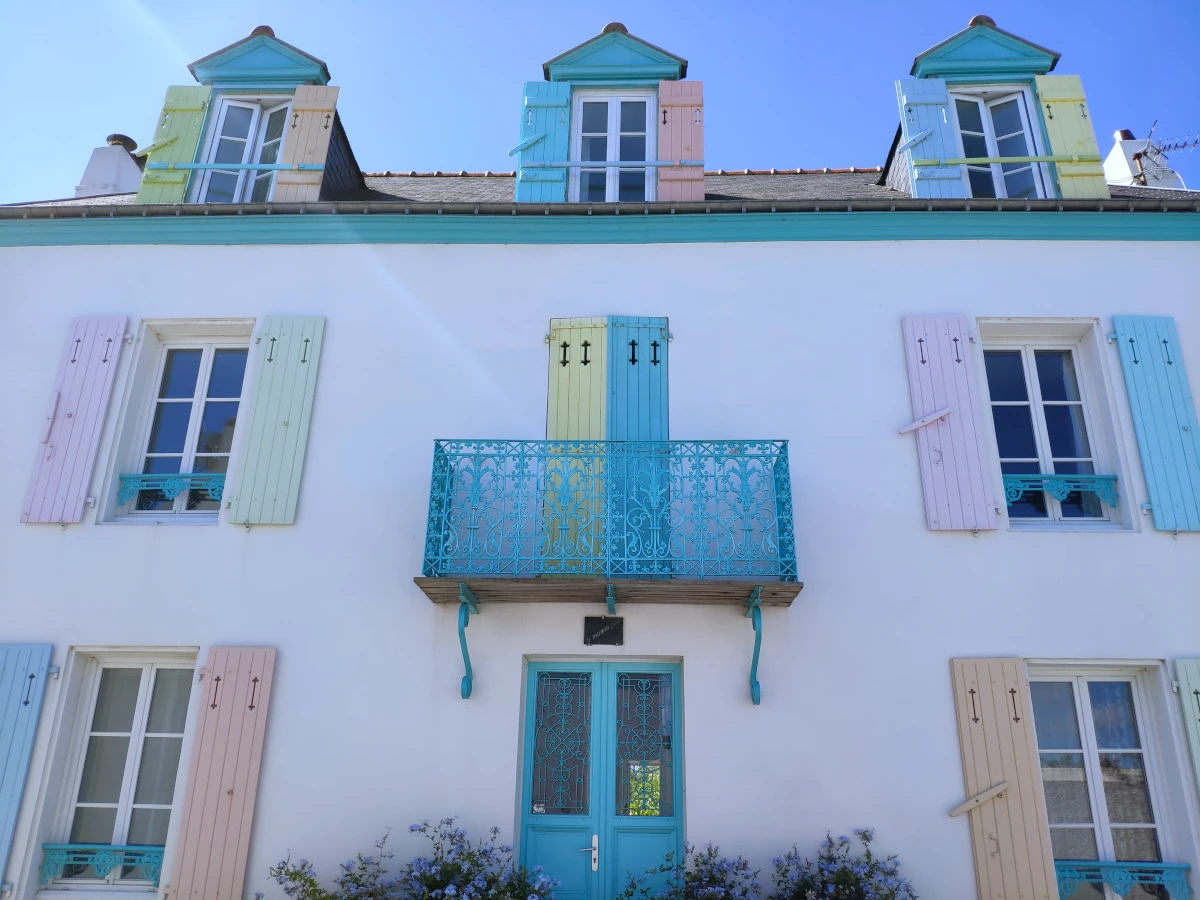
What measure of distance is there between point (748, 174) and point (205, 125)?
5224 mm

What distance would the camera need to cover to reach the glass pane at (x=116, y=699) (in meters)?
5.96

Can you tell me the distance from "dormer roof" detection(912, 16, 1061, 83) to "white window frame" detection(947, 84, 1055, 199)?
107 millimetres

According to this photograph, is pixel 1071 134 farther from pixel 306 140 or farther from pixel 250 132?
pixel 250 132

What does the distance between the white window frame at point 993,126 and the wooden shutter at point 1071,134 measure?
0.10 metres

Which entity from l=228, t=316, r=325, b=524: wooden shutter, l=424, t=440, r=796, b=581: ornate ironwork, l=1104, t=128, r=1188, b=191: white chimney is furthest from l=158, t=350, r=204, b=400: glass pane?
l=1104, t=128, r=1188, b=191: white chimney

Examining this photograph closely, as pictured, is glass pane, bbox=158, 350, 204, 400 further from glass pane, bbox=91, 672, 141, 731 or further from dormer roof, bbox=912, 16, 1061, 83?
dormer roof, bbox=912, 16, 1061, 83

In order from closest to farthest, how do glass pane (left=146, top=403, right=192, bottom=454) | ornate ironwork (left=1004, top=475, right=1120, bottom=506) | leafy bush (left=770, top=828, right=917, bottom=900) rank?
1. leafy bush (left=770, top=828, right=917, bottom=900)
2. ornate ironwork (left=1004, top=475, right=1120, bottom=506)
3. glass pane (left=146, top=403, right=192, bottom=454)

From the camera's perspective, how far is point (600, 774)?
5613 mm

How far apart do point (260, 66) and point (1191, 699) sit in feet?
28.6

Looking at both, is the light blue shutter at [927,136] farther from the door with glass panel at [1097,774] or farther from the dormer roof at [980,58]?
the door with glass panel at [1097,774]

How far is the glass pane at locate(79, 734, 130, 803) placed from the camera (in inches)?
228

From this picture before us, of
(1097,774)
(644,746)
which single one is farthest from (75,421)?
(1097,774)

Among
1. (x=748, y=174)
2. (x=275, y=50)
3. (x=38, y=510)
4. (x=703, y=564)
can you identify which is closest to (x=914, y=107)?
(x=748, y=174)

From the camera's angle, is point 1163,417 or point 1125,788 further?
point 1163,417
